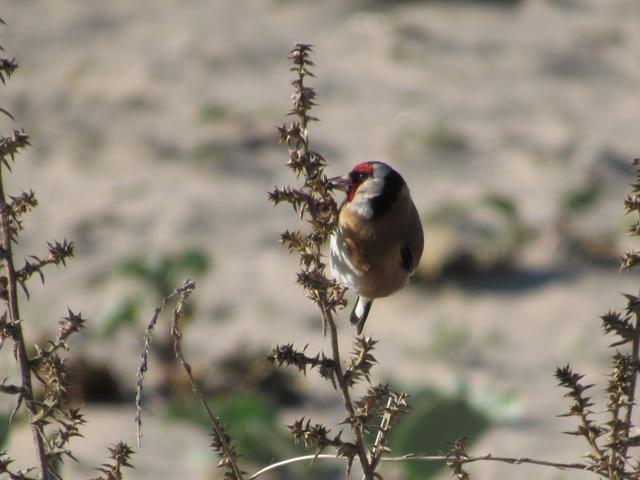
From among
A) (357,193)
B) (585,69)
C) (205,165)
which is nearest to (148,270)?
(205,165)

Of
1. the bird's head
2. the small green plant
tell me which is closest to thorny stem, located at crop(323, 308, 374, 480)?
the bird's head

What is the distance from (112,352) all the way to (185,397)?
1037 mm

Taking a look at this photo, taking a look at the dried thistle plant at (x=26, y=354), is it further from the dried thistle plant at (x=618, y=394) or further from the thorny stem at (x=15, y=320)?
the dried thistle plant at (x=618, y=394)

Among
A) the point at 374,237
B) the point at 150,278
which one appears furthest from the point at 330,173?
the point at 374,237

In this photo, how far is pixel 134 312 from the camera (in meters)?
6.85

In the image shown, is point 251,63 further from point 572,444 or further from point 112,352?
point 572,444

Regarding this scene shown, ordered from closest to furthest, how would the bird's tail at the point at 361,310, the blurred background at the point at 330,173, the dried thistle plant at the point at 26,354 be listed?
the dried thistle plant at the point at 26,354, the bird's tail at the point at 361,310, the blurred background at the point at 330,173

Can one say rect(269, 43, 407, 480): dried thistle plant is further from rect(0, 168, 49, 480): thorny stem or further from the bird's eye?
the bird's eye

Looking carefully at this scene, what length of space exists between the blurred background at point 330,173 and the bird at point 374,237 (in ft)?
5.20

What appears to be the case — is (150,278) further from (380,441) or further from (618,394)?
(618,394)

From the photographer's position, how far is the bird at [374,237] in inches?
119

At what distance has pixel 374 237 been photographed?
10.2 ft

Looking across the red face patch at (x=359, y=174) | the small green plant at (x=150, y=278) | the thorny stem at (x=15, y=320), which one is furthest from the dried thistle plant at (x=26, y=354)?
A: the small green plant at (x=150, y=278)

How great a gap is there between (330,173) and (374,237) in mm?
6372
